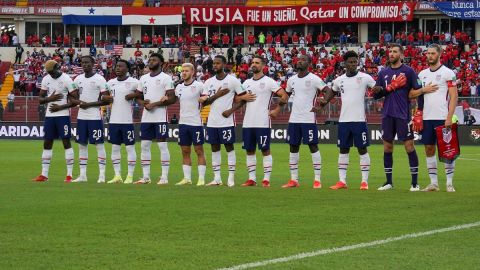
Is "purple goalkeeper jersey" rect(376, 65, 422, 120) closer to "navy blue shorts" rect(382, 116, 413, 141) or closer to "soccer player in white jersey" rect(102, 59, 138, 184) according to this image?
"navy blue shorts" rect(382, 116, 413, 141)

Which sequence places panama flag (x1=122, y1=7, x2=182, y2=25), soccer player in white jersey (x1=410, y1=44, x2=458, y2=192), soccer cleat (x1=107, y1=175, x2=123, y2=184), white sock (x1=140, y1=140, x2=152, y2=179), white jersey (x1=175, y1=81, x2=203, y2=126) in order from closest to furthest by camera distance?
1. soccer player in white jersey (x1=410, y1=44, x2=458, y2=192)
2. white jersey (x1=175, y1=81, x2=203, y2=126)
3. white sock (x1=140, y1=140, x2=152, y2=179)
4. soccer cleat (x1=107, y1=175, x2=123, y2=184)
5. panama flag (x1=122, y1=7, x2=182, y2=25)

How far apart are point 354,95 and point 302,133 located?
1.24 meters

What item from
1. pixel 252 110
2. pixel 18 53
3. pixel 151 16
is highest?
pixel 151 16

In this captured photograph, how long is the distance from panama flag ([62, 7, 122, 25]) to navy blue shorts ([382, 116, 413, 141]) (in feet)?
184

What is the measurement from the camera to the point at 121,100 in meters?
20.9

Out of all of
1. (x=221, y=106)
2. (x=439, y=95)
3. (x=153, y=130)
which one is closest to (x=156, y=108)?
(x=153, y=130)

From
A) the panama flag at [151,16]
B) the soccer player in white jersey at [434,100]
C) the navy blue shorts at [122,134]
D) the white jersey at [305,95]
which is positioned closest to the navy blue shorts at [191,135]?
the navy blue shorts at [122,134]

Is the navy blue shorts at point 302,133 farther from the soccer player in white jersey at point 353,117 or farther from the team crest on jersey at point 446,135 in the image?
the team crest on jersey at point 446,135

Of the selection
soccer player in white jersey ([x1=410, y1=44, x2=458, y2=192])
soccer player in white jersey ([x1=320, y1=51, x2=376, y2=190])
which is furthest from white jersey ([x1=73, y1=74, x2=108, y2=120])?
soccer player in white jersey ([x1=410, y1=44, x2=458, y2=192])

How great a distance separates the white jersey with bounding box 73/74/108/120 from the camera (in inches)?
826

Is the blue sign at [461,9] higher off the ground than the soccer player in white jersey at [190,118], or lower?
higher

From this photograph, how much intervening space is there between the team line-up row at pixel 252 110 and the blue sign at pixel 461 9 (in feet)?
158

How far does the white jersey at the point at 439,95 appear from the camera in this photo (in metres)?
17.5

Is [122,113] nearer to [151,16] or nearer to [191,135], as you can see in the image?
[191,135]
